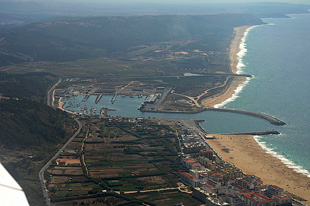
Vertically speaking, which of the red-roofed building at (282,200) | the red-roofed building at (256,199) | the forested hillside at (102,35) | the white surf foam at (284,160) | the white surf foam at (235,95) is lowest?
the forested hillside at (102,35)

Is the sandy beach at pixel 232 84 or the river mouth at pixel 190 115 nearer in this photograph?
the river mouth at pixel 190 115

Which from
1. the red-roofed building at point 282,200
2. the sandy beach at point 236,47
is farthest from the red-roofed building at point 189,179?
the sandy beach at point 236,47

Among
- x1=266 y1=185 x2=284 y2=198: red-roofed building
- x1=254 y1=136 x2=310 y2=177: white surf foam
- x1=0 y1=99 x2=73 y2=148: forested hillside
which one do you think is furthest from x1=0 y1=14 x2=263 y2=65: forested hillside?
x1=266 y1=185 x2=284 y2=198: red-roofed building

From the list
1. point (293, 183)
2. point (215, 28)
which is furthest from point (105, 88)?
point (215, 28)

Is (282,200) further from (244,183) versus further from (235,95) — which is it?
(235,95)

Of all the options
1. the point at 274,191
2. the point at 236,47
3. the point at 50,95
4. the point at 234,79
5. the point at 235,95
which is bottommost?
the point at 236,47

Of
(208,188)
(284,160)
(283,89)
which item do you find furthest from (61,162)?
(283,89)

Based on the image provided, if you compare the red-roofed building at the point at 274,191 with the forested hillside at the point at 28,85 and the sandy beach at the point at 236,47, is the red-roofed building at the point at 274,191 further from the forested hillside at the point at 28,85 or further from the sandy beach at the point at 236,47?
the sandy beach at the point at 236,47
